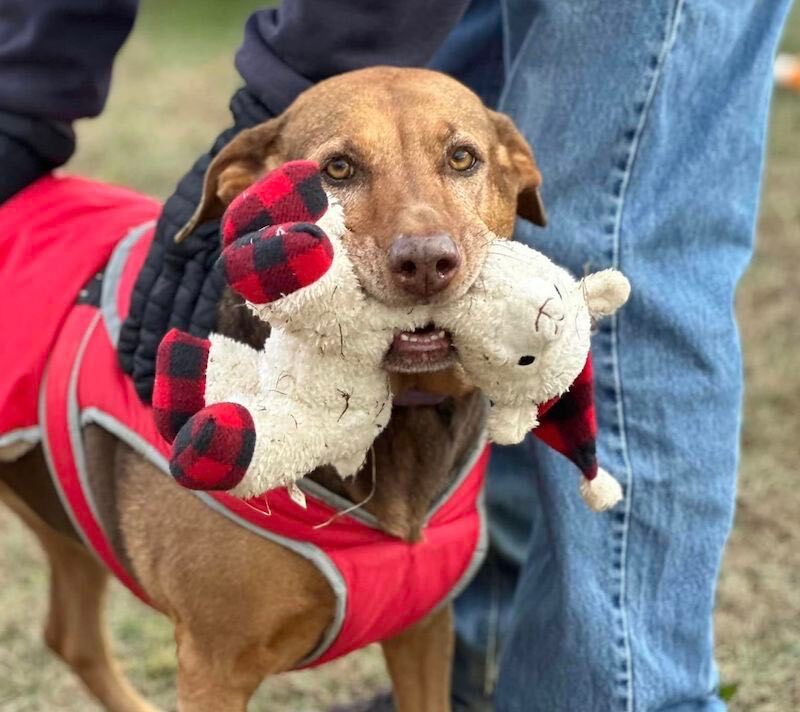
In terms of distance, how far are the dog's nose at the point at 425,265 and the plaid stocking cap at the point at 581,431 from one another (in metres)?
0.26

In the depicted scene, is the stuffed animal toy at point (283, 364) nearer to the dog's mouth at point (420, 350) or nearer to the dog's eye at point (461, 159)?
the dog's mouth at point (420, 350)

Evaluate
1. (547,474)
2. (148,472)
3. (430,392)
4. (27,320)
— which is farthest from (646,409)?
(27,320)

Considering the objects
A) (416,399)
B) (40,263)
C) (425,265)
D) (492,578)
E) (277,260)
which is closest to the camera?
(277,260)

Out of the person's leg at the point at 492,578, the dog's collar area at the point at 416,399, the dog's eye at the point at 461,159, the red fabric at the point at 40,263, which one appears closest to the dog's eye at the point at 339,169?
the dog's eye at the point at 461,159

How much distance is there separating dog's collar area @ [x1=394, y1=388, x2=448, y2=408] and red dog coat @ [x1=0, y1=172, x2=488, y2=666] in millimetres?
202

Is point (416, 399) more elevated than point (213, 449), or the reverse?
point (213, 449)

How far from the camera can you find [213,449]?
1695 mm

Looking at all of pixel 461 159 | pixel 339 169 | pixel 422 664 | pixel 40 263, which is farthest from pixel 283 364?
pixel 422 664

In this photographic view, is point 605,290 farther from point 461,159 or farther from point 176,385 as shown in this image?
point 176,385

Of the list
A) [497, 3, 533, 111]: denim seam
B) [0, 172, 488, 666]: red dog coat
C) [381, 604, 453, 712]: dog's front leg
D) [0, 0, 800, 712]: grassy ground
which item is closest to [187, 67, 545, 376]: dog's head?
[497, 3, 533, 111]: denim seam

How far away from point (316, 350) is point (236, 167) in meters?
0.70

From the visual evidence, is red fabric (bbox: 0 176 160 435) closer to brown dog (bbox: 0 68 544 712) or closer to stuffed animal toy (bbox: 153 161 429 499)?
brown dog (bbox: 0 68 544 712)

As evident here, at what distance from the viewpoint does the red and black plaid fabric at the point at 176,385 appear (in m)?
1.84

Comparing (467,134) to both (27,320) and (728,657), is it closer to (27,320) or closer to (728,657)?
(27,320)
